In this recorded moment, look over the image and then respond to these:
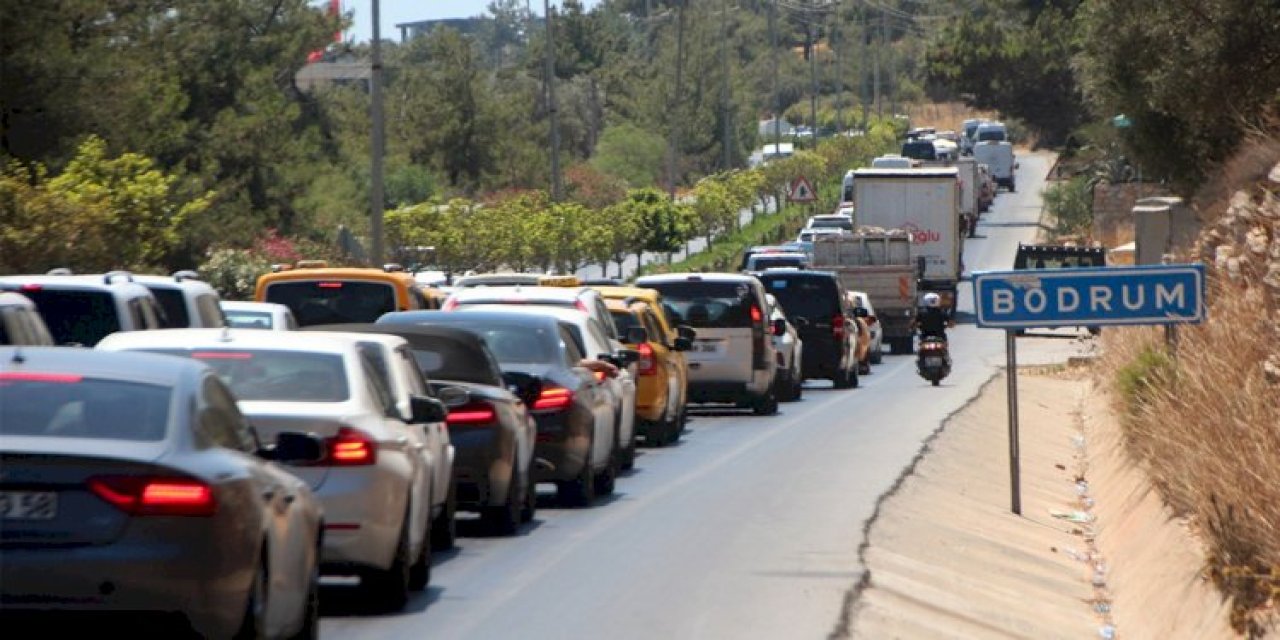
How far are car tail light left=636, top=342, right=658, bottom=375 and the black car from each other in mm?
5948

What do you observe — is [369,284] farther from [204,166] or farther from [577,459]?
[204,166]

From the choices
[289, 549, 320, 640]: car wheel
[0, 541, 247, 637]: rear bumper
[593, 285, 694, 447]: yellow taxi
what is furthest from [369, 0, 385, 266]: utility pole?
[0, 541, 247, 637]: rear bumper

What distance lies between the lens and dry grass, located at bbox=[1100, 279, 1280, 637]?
42.8ft

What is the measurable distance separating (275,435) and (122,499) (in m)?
3.03

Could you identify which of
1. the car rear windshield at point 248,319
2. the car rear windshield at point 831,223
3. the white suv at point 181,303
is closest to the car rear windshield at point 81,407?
the white suv at point 181,303

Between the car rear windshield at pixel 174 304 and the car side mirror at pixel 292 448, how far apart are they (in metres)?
9.25

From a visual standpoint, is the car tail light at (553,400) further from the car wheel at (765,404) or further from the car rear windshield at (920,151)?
the car rear windshield at (920,151)

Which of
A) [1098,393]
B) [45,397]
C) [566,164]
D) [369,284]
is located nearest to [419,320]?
[369,284]

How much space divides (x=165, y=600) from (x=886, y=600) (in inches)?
242

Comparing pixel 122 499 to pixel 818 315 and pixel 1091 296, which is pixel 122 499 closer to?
pixel 1091 296

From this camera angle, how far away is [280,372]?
42.8ft

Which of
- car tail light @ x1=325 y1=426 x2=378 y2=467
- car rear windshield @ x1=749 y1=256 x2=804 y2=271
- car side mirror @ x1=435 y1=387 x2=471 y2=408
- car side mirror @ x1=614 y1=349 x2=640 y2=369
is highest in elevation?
car tail light @ x1=325 y1=426 x2=378 y2=467

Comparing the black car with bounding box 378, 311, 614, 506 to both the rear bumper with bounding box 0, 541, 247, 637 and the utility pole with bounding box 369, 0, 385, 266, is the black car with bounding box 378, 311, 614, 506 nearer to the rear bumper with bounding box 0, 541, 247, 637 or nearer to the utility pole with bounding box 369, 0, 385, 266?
the rear bumper with bounding box 0, 541, 247, 637

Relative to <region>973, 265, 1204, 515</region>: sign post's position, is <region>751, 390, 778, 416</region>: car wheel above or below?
below
